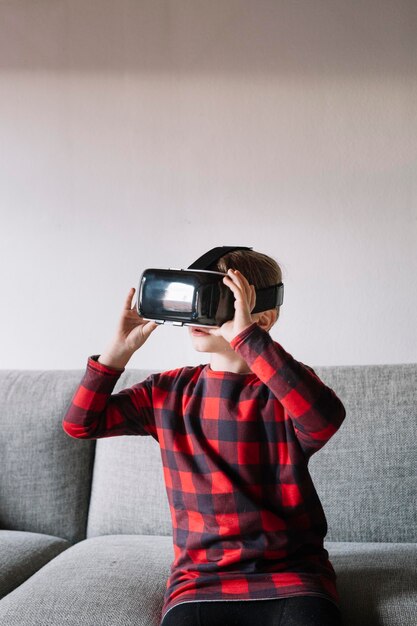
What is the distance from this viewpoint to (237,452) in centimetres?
137

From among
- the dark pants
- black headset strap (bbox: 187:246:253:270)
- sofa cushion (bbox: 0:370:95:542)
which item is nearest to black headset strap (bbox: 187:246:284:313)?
black headset strap (bbox: 187:246:253:270)

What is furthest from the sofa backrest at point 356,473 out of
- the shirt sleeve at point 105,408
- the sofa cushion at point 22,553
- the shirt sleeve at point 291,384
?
the shirt sleeve at point 291,384

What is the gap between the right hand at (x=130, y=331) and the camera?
4.76ft

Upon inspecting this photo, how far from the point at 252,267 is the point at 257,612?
1.90ft

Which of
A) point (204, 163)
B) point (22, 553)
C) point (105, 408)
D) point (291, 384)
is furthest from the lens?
point (204, 163)

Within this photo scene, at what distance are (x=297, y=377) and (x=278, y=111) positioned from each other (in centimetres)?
114

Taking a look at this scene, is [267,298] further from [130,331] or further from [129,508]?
[129,508]

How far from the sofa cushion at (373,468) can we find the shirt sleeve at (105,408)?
1.67ft

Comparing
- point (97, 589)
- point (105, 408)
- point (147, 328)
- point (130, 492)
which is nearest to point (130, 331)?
point (147, 328)

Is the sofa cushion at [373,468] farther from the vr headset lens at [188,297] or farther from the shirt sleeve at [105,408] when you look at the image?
the vr headset lens at [188,297]

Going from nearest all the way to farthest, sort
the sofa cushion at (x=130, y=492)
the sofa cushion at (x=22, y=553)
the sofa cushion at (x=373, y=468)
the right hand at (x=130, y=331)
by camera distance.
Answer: the right hand at (x=130, y=331), the sofa cushion at (x=22, y=553), the sofa cushion at (x=373, y=468), the sofa cushion at (x=130, y=492)

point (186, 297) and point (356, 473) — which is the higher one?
point (186, 297)

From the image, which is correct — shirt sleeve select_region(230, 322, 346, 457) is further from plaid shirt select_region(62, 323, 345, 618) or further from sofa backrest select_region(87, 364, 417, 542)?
sofa backrest select_region(87, 364, 417, 542)

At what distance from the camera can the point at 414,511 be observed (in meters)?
1.76
